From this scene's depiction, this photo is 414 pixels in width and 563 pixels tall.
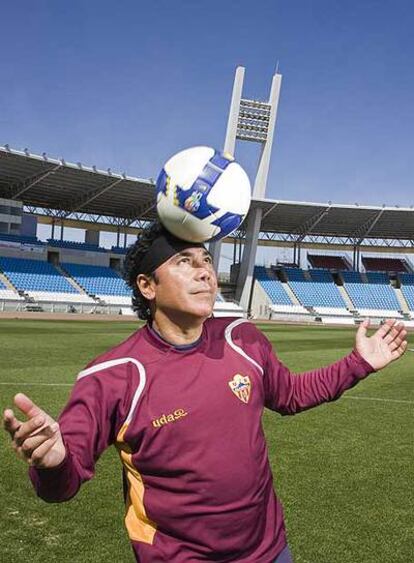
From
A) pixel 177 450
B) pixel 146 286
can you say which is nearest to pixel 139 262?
pixel 146 286

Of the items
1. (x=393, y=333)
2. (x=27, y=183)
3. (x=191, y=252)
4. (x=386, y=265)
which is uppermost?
(x=191, y=252)

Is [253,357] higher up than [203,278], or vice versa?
[203,278]

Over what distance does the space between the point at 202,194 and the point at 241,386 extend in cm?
91

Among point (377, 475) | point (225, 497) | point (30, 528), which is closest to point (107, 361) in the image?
point (225, 497)

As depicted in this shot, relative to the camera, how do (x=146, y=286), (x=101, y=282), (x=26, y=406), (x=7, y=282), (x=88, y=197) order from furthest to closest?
(x=101, y=282), (x=88, y=197), (x=7, y=282), (x=146, y=286), (x=26, y=406)

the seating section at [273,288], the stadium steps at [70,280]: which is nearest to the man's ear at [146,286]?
the stadium steps at [70,280]

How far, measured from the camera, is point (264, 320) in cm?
5372

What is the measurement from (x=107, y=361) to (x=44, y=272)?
5064 cm

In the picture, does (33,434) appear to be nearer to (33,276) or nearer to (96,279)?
(33,276)

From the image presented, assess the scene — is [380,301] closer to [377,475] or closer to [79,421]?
[377,475]

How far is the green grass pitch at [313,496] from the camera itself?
4191 millimetres

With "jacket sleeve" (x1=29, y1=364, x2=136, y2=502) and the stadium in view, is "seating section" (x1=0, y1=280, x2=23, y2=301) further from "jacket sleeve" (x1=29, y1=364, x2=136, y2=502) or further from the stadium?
"jacket sleeve" (x1=29, y1=364, x2=136, y2=502)

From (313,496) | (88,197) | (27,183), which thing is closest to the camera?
(313,496)

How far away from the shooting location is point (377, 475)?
240 inches
